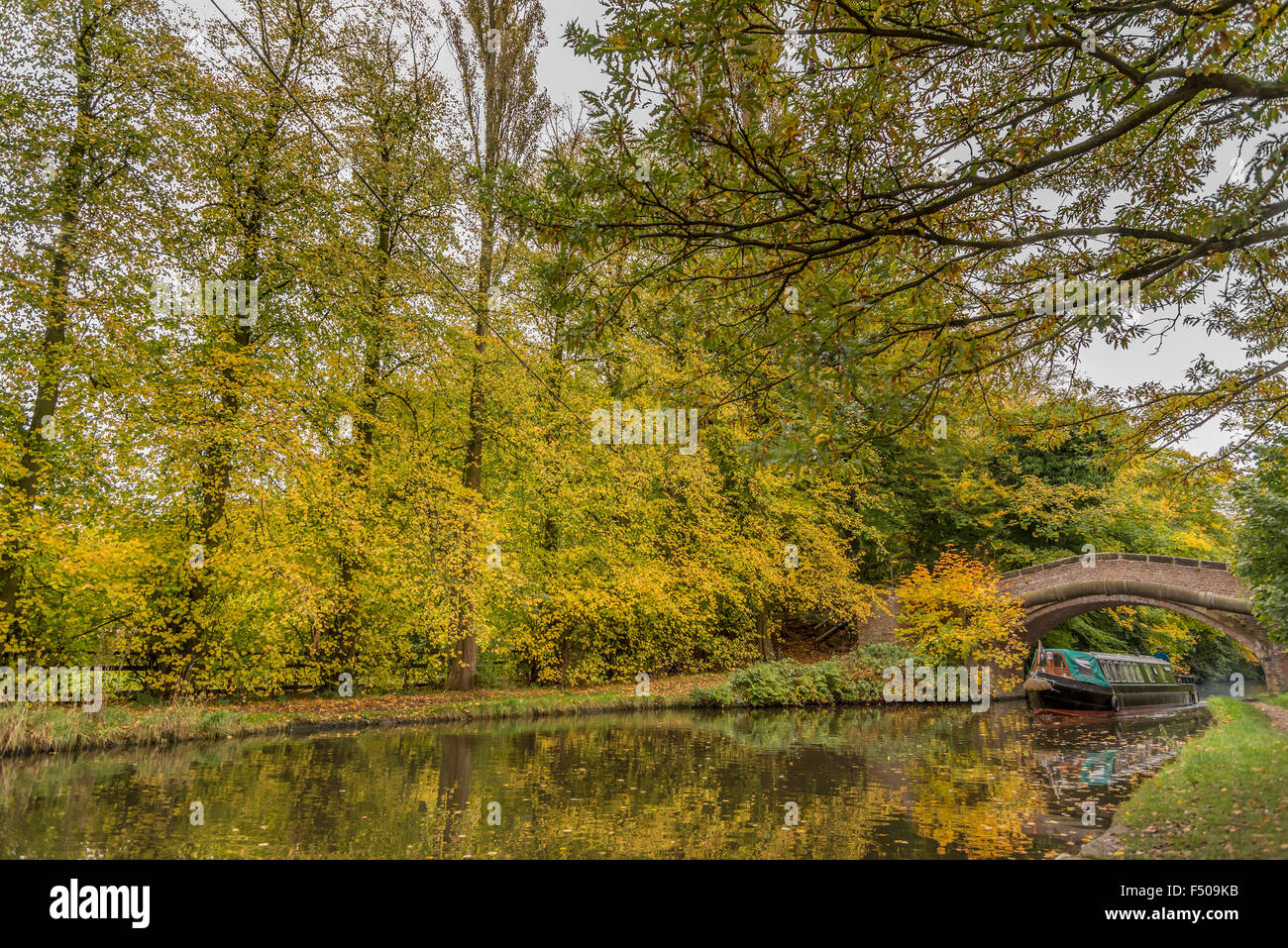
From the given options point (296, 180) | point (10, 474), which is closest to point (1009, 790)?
point (10, 474)

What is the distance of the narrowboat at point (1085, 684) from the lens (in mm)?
20266

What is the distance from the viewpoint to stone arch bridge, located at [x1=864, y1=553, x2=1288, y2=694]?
68.5 ft

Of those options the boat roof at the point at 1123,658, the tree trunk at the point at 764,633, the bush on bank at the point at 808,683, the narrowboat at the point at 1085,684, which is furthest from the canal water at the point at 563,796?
the tree trunk at the point at 764,633

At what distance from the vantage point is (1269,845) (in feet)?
16.4

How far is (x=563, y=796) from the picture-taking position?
25.9 ft

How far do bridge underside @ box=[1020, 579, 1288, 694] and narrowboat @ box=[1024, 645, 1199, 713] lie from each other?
2.03 m

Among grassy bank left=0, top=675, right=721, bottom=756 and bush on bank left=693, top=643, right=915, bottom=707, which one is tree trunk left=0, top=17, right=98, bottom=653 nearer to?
grassy bank left=0, top=675, right=721, bottom=756

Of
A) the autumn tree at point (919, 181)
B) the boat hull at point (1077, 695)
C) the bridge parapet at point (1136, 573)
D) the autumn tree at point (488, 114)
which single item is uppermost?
the autumn tree at point (488, 114)

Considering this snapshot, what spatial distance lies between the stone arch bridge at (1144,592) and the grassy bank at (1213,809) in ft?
40.4

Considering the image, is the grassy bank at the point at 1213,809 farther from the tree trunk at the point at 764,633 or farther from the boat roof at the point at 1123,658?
the tree trunk at the point at 764,633

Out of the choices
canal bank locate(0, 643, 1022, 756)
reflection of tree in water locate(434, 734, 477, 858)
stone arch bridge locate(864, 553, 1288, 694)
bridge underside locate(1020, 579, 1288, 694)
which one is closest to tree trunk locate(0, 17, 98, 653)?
canal bank locate(0, 643, 1022, 756)
